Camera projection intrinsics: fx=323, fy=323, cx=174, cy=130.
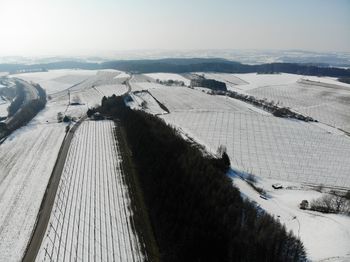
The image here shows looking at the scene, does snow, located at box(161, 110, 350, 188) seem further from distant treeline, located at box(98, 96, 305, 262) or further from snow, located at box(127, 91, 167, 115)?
distant treeline, located at box(98, 96, 305, 262)

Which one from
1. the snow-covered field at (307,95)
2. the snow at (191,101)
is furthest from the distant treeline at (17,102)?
the snow-covered field at (307,95)

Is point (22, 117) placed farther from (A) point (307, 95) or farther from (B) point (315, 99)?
(A) point (307, 95)

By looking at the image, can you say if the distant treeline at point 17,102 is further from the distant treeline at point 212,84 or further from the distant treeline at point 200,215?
the distant treeline at point 212,84

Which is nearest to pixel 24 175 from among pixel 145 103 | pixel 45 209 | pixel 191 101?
pixel 45 209

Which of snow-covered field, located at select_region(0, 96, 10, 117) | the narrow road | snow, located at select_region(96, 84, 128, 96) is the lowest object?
the narrow road

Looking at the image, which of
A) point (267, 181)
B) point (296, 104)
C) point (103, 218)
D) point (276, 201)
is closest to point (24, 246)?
point (103, 218)

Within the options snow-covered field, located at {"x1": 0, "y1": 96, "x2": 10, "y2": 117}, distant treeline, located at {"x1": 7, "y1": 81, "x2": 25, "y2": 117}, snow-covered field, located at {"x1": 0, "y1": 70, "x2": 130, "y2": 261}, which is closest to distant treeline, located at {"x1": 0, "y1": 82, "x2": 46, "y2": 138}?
→ snow-covered field, located at {"x1": 0, "y1": 70, "x2": 130, "y2": 261}
